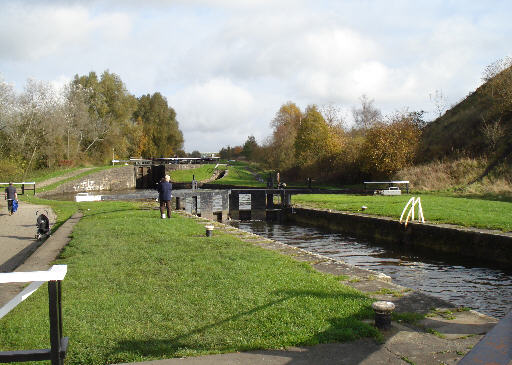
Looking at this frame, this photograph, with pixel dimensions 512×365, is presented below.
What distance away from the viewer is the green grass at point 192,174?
56.6m

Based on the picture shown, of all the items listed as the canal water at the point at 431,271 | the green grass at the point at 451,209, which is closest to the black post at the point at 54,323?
the canal water at the point at 431,271

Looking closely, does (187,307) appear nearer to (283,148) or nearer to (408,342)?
(408,342)

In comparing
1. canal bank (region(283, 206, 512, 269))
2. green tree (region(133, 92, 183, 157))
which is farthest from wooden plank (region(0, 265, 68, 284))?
green tree (region(133, 92, 183, 157))

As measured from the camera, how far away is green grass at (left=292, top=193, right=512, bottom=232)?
14469 mm

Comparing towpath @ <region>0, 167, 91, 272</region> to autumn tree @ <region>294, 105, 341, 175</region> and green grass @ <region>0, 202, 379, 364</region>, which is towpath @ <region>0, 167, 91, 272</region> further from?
autumn tree @ <region>294, 105, 341, 175</region>

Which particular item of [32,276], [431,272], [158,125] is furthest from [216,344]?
[158,125]

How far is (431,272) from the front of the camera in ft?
39.1

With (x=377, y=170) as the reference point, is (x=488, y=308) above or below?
below

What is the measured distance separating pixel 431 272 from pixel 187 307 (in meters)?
8.32

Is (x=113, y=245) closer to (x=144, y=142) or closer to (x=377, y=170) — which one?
(x=377, y=170)

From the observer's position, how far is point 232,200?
29469 mm

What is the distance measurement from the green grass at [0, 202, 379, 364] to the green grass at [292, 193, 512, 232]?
834 centimetres

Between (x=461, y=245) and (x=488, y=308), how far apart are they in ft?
17.7

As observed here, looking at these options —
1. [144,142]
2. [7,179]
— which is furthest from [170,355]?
[144,142]
